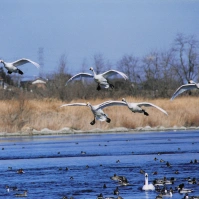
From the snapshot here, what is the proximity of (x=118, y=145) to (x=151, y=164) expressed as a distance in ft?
36.6

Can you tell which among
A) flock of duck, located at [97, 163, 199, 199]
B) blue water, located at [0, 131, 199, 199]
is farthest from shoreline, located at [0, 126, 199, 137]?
flock of duck, located at [97, 163, 199, 199]

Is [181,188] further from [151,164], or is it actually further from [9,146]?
[9,146]

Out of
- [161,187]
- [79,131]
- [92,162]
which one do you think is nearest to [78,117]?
[79,131]

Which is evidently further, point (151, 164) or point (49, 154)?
point (49, 154)

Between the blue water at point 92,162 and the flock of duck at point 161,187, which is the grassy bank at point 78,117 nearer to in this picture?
the blue water at point 92,162

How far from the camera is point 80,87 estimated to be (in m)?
69.5

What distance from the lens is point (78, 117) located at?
55031 millimetres

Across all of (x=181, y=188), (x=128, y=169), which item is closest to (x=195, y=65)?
(x=128, y=169)

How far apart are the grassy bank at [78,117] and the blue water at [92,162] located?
1.15 m

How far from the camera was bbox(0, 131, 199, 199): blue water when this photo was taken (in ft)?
85.3

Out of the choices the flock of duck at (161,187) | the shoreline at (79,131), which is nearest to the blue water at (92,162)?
the flock of duck at (161,187)

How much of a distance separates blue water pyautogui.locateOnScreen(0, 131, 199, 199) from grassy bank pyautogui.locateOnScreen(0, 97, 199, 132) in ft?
3.78

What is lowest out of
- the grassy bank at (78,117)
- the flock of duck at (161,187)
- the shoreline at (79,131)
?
the flock of duck at (161,187)

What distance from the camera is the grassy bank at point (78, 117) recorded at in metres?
54.5
